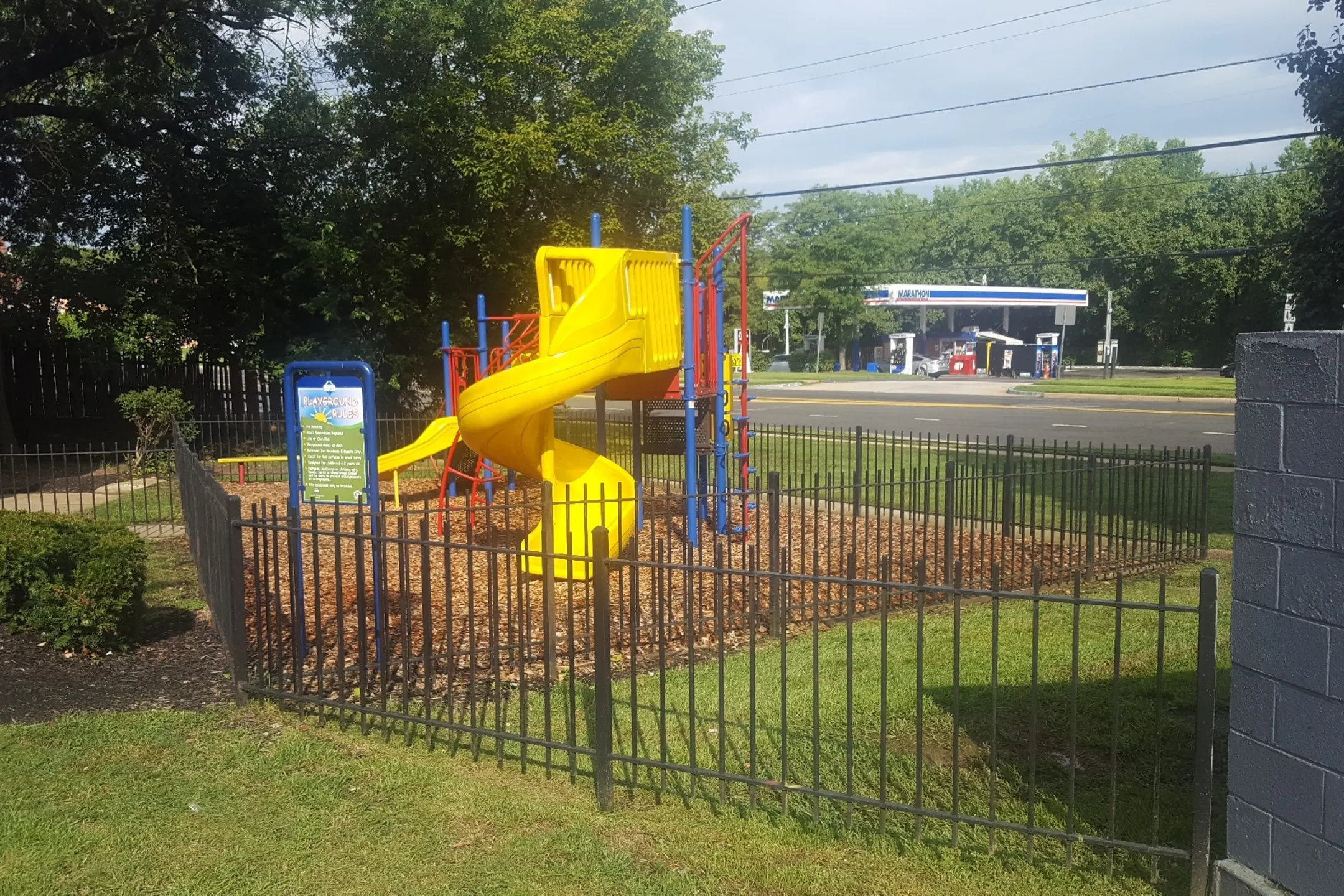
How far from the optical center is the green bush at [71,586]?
6836mm

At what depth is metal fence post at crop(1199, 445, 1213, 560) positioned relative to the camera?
10.2m

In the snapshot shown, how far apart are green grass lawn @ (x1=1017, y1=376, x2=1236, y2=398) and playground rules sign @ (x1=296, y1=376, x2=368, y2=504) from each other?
33004 mm

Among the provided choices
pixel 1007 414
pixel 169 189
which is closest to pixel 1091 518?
pixel 169 189

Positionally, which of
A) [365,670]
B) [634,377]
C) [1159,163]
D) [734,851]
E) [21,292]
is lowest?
[734,851]

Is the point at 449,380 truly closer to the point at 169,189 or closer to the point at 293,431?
the point at 293,431

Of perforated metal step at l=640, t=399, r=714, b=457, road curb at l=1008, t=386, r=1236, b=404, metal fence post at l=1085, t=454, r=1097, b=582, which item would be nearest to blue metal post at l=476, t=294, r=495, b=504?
perforated metal step at l=640, t=399, r=714, b=457

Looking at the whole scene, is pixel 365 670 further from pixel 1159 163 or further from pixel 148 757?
pixel 1159 163

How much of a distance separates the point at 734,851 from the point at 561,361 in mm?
5595

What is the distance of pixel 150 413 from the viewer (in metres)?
17.5

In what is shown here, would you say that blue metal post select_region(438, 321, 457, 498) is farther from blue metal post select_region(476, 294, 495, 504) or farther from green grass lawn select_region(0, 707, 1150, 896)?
green grass lawn select_region(0, 707, 1150, 896)

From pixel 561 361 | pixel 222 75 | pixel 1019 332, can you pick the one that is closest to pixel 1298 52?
pixel 561 361

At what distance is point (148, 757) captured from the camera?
5430 mm

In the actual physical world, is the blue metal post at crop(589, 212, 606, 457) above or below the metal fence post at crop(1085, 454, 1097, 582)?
above

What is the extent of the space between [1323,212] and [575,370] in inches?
480
